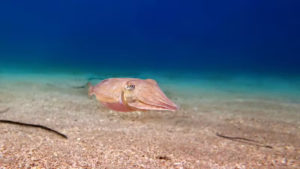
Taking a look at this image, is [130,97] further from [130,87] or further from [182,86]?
[182,86]

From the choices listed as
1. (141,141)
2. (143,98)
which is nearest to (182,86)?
(141,141)

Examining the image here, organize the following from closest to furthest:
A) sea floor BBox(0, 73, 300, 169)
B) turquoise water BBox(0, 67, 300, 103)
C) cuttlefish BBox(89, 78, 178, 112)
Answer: cuttlefish BBox(89, 78, 178, 112), sea floor BBox(0, 73, 300, 169), turquoise water BBox(0, 67, 300, 103)

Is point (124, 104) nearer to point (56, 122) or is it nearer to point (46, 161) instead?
point (46, 161)

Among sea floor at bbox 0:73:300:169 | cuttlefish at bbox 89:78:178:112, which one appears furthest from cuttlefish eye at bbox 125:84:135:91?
sea floor at bbox 0:73:300:169

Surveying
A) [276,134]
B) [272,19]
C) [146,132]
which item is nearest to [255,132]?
[276,134]

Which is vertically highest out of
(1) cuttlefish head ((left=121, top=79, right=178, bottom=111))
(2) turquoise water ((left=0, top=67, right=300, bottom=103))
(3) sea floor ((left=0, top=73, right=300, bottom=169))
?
(2) turquoise water ((left=0, top=67, right=300, bottom=103))

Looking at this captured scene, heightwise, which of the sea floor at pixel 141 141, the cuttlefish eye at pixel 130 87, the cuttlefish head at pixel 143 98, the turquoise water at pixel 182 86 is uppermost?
the turquoise water at pixel 182 86

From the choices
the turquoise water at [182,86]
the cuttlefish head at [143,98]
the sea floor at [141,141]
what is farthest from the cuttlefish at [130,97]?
the sea floor at [141,141]

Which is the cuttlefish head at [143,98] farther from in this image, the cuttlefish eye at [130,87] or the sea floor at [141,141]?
the sea floor at [141,141]

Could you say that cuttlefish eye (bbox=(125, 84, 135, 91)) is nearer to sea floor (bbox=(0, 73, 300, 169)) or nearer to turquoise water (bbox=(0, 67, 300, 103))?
turquoise water (bbox=(0, 67, 300, 103))
